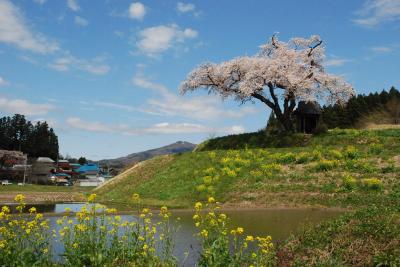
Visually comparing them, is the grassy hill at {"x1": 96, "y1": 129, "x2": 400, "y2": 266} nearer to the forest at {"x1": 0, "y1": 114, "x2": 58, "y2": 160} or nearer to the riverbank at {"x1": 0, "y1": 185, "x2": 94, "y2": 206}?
the riverbank at {"x1": 0, "y1": 185, "x2": 94, "y2": 206}

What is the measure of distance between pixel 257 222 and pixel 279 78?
86.0 feet

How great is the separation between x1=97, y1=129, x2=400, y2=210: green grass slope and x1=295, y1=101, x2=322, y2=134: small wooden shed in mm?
3973

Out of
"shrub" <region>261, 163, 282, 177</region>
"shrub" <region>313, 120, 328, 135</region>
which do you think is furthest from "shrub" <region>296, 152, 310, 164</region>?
"shrub" <region>313, 120, 328, 135</region>

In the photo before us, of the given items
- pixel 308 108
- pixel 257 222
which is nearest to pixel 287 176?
pixel 257 222

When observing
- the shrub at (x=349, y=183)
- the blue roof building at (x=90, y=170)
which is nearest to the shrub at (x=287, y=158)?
the shrub at (x=349, y=183)

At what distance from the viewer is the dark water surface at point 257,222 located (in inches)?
511

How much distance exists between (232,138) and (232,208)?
19.4 meters

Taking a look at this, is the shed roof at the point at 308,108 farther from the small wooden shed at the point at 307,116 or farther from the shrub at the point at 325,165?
the shrub at the point at 325,165

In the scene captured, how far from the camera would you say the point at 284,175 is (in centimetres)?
2969

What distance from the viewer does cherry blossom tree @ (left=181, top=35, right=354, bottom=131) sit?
140ft

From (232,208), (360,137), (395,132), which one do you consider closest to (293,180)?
(232,208)

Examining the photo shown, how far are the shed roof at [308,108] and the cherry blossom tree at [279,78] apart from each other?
2.61 ft

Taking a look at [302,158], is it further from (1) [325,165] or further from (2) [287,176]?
(2) [287,176]

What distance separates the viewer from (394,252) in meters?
9.26
